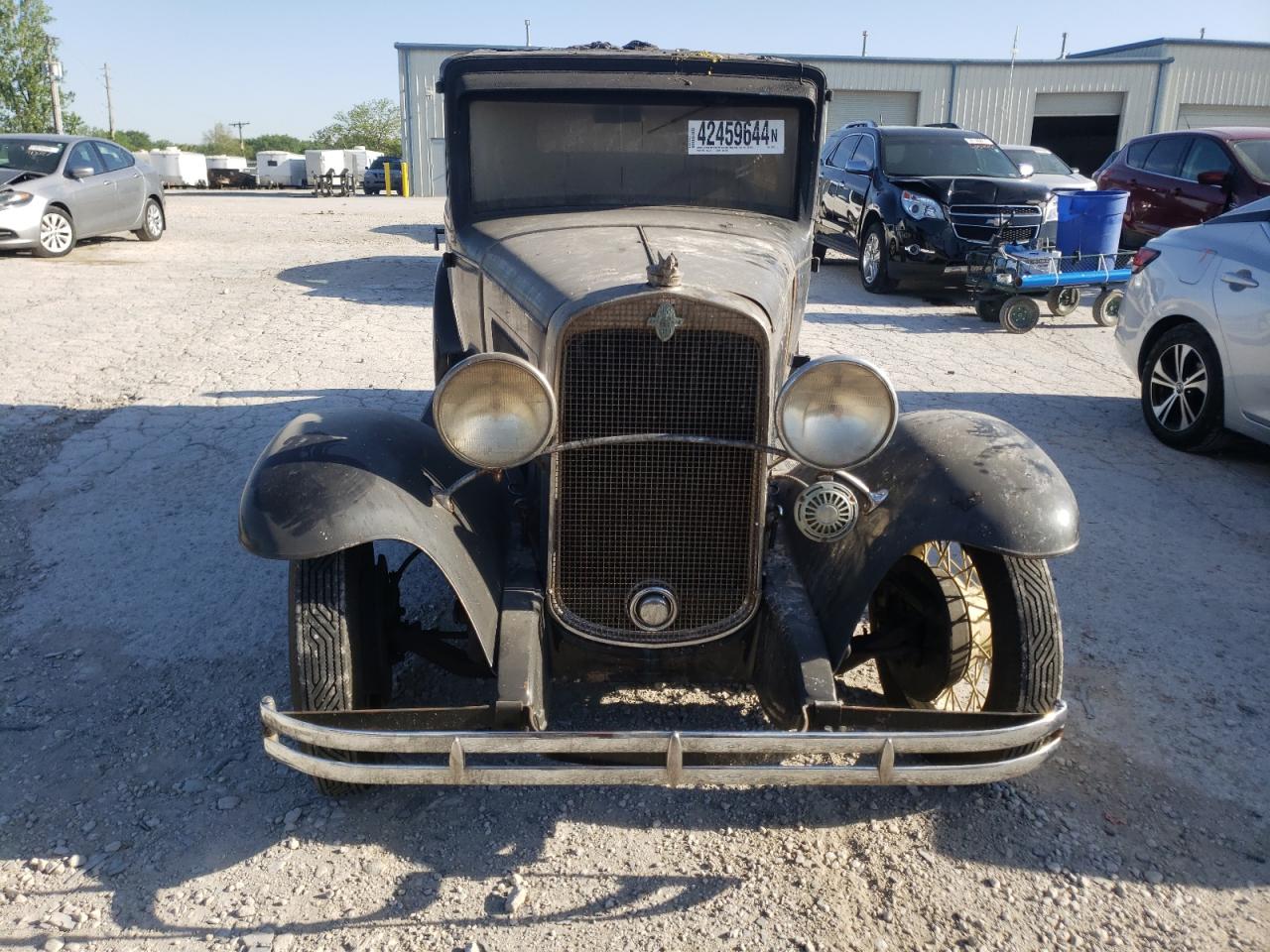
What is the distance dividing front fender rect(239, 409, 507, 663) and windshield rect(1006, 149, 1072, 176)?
14227 millimetres

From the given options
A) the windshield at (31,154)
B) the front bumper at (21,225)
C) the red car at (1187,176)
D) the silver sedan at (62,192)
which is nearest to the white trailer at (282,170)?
the silver sedan at (62,192)

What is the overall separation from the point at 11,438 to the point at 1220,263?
24.2 ft

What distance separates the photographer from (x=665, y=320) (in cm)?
256

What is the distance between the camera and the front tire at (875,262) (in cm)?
1090

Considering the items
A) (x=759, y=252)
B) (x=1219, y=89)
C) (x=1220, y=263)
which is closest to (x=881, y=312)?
(x=1220, y=263)

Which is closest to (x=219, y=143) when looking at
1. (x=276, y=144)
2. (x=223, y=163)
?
(x=276, y=144)

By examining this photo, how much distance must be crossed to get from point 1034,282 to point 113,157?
12422 mm

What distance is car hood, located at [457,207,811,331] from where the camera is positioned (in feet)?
9.00

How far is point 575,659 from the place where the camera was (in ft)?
9.55

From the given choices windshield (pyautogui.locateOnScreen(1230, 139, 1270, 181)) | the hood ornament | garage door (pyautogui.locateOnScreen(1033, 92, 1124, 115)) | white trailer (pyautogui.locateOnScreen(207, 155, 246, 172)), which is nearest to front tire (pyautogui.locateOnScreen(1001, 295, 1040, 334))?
windshield (pyautogui.locateOnScreen(1230, 139, 1270, 181))

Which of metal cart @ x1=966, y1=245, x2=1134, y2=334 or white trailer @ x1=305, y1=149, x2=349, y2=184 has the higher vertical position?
white trailer @ x1=305, y1=149, x2=349, y2=184

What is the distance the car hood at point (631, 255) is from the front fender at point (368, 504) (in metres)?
0.60

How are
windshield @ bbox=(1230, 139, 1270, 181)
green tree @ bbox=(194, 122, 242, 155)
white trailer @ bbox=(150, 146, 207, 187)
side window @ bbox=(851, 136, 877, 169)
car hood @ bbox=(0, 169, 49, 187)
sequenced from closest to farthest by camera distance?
windshield @ bbox=(1230, 139, 1270, 181), side window @ bbox=(851, 136, 877, 169), car hood @ bbox=(0, 169, 49, 187), white trailer @ bbox=(150, 146, 207, 187), green tree @ bbox=(194, 122, 242, 155)

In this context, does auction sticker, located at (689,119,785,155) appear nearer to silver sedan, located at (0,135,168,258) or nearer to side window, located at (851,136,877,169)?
side window, located at (851,136,877,169)
